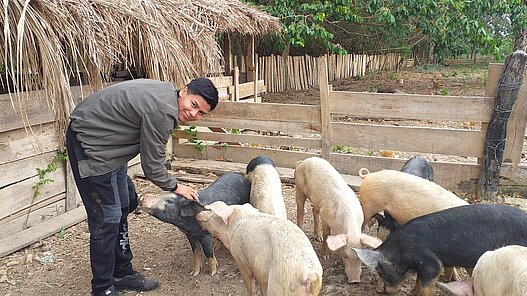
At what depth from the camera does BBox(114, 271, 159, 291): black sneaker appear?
12.5 feet

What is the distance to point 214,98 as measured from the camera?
303 cm

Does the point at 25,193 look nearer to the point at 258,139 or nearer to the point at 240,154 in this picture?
the point at 240,154

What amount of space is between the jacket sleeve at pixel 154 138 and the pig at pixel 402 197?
200 centimetres

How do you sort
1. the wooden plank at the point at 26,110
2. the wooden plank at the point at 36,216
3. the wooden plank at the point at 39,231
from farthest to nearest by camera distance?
1. the wooden plank at the point at 36,216
2. the wooden plank at the point at 26,110
3. the wooden plank at the point at 39,231

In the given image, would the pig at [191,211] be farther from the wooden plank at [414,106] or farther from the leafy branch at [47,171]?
the wooden plank at [414,106]

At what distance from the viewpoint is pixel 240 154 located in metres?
6.89

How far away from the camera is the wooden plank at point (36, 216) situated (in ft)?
15.7

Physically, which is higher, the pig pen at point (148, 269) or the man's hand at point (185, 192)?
the man's hand at point (185, 192)

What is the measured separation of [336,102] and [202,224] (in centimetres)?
303

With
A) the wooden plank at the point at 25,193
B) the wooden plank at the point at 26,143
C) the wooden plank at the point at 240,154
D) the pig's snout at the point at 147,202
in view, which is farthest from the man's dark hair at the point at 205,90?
the wooden plank at the point at 240,154

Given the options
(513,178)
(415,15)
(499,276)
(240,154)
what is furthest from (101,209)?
(415,15)

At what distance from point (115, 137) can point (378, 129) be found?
3700mm

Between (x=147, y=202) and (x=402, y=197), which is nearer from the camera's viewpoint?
(x=147, y=202)

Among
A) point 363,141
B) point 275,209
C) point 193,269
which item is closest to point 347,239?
point 275,209
